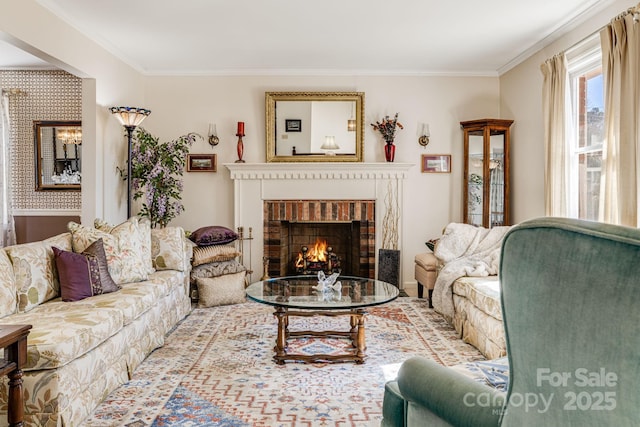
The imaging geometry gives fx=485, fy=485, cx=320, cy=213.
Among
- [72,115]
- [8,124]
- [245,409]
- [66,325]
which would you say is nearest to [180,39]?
[72,115]

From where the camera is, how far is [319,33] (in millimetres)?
4559

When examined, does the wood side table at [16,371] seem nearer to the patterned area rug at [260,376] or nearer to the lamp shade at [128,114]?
the patterned area rug at [260,376]

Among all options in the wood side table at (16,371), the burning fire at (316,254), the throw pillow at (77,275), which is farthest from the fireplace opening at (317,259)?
the wood side table at (16,371)

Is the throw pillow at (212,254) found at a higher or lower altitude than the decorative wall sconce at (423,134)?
lower

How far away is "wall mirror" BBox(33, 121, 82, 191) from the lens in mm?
5961

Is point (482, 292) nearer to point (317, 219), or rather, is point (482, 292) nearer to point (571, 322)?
point (317, 219)

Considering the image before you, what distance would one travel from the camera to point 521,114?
5367mm

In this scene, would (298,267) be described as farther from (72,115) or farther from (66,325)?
(66,325)

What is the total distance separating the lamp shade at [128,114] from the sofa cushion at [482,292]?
353 cm

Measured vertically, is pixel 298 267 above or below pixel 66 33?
below

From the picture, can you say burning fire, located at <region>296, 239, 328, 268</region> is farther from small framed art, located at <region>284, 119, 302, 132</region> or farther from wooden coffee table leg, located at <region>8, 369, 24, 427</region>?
wooden coffee table leg, located at <region>8, 369, 24, 427</region>

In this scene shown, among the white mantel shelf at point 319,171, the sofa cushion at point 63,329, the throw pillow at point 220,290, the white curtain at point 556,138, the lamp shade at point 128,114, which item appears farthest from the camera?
the white mantel shelf at point 319,171

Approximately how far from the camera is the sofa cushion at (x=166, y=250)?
4.40 m

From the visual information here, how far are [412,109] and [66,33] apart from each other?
379 centimetres
